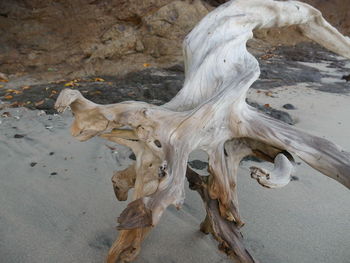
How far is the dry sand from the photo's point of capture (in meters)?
1.85

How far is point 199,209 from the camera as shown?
7.30 feet

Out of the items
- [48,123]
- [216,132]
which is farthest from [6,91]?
[216,132]

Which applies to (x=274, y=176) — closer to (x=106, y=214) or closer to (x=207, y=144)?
(x=207, y=144)

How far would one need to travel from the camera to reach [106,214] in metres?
2.14

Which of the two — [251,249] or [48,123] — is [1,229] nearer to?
[251,249]

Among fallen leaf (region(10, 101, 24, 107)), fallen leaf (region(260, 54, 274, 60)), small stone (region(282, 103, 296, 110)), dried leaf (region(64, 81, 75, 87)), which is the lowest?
fallen leaf (region(260, 54, 274, 60))

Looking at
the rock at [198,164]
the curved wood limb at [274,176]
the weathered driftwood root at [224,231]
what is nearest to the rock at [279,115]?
the rock at [198,164]

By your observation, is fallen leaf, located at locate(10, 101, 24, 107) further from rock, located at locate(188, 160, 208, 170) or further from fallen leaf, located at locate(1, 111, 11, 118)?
rock, located at locate(188, 160, 208, 170)

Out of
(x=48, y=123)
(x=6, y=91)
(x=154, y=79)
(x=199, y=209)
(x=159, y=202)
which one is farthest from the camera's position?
(x=154, y=79)

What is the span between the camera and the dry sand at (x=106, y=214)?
1852 mm

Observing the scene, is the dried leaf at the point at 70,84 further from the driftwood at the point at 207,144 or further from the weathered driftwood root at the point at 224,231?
the weathered driftwood root at the point at 224,231

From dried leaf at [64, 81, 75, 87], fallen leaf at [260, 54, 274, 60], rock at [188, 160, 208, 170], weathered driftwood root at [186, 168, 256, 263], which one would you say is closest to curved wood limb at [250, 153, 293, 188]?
weathered driftwood root at [186, 168, 256, 263]

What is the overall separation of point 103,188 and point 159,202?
120 cm

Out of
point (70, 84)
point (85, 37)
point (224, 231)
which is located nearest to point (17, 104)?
point (70, 84)
